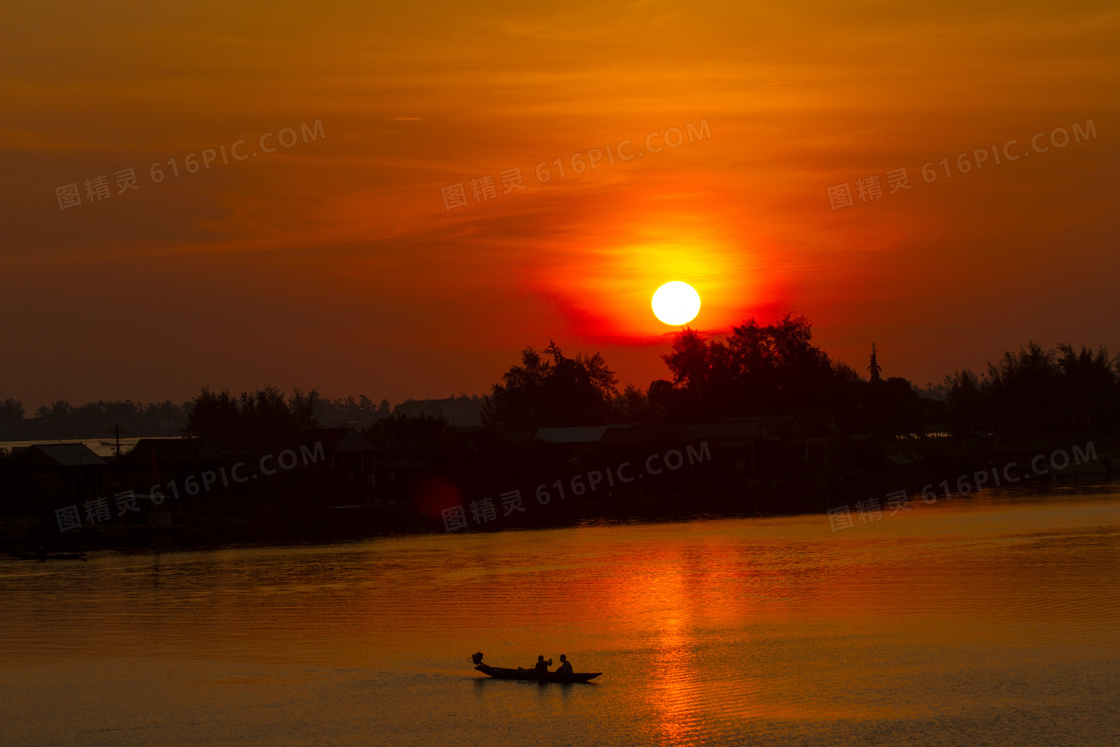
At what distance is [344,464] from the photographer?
76.4 meters

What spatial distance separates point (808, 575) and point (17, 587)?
3058 centimetres

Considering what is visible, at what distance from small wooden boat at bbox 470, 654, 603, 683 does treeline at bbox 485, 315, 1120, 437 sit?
9258 centimetres

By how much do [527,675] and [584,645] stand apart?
450cm

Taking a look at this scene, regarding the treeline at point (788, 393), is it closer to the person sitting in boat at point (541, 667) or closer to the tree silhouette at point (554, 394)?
the tree silhouette at point (554, 394)

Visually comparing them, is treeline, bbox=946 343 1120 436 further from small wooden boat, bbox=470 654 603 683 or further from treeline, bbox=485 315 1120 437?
small wooden boat, bbox=470 654 603 683

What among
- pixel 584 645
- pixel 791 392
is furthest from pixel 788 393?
pixel 584 645

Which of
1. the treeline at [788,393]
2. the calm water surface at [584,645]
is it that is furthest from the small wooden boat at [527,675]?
the treeline at [788,393]

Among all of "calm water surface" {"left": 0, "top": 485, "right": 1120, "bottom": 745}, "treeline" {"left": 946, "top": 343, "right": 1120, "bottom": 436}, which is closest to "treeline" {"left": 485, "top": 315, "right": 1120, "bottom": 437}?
"treeline" {"left": 946, "top": 343, "right": 1120, "bottom": 436}

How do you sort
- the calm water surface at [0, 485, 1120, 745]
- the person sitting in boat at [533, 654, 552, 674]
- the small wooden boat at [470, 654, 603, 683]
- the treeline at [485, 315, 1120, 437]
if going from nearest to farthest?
the calm water surface at [0, 485, 1120, 745]
the small wooden boat at [470, 654, 603, 683]
the person sitting in boat at [533, 654, 552, 674]
the treeline at [485, 315, 1120, 437]

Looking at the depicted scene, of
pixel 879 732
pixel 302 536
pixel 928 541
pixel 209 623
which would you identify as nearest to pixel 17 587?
pixel 209 623

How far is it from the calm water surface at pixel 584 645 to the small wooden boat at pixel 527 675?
24 centimetres

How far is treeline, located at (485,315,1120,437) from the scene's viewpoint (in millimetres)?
118812

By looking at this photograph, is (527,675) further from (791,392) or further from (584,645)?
(791,392)

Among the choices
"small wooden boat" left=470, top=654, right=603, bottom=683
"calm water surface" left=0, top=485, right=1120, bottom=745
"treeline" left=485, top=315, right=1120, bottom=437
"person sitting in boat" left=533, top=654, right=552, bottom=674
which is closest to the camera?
"calm water surface" left=0, top=485, right=1120, bottom=745
